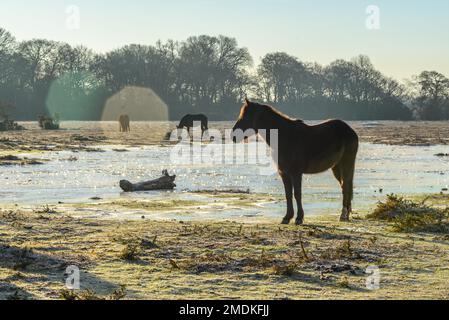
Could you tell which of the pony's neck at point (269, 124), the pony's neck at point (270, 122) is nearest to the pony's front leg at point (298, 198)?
the pony's neck at point (269, 124)

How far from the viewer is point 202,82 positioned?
113 metres

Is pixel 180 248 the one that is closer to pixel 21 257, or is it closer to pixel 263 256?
pixel 263 256

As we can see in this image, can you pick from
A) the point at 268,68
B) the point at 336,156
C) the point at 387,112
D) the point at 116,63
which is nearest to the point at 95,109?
the point at 116,63

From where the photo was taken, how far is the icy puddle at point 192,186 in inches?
561

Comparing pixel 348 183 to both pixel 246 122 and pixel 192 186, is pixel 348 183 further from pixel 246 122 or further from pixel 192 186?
pixel 192 186

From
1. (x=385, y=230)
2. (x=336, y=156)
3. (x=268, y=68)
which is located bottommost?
(x=385, y=230)

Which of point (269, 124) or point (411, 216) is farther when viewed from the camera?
point (269, 124)

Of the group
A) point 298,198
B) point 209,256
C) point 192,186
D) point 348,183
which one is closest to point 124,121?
point 192,186

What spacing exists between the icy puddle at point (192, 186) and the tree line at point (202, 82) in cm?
7155

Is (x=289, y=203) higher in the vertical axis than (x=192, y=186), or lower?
higher

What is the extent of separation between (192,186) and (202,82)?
9471 cm
